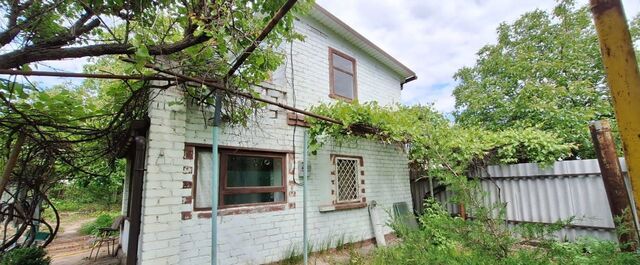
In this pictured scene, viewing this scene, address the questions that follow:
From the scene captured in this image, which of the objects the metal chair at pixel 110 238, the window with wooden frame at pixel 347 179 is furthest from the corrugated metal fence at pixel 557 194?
the metal chair at pixel 110 238

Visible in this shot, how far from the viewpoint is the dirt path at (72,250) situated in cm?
585

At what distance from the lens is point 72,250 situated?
710cm

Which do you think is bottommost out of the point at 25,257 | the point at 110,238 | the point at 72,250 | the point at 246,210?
the point at 72,250

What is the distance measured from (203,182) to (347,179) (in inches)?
128

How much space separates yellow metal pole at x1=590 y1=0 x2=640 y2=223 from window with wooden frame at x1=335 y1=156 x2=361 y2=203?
17.7 ft

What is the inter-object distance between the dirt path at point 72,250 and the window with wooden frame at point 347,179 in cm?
446

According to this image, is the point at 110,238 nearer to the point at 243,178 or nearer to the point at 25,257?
the point at 25,257

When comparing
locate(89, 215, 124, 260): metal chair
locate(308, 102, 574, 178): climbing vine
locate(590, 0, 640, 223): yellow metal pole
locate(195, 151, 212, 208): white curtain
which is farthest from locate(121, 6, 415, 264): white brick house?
locate(590, 0, 640, 223): yellow metal pole

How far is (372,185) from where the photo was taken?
6.94 meters

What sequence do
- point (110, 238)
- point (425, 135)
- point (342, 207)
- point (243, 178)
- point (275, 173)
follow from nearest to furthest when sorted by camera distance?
point (425, 135) < point (243, 178) < point (275, 173) < point (342, 207) < point (110, 238)

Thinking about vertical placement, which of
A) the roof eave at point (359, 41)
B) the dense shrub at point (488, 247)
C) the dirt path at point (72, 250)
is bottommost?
the dirt path at point (72, 250)

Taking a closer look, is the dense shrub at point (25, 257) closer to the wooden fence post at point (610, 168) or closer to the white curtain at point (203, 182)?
the white curtain at point (203, 182)

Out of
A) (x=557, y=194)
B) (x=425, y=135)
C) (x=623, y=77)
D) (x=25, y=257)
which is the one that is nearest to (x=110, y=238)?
(x=25, y=257)

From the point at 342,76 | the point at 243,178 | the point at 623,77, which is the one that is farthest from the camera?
the point at 342,76
